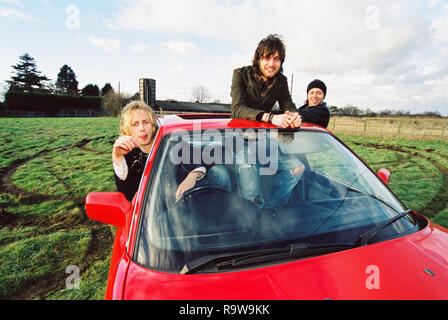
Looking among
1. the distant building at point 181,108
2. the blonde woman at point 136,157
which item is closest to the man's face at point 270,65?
the blonde woman at point 136,157

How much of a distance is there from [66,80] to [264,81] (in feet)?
243

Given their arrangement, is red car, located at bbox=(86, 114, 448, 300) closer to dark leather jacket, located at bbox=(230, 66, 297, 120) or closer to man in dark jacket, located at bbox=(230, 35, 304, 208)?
man in dark jacket, located at bbox=(230, 35, 304, 208)

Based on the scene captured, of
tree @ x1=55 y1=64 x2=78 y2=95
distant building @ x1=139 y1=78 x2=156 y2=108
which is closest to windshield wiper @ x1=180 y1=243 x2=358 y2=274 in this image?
distant building @ x1=139 y1=78 x2=156 y2=108

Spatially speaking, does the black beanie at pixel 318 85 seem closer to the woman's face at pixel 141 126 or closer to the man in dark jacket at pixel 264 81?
the man in dark jacket at pixel 264 81

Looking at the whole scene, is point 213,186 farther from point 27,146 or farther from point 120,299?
point 27,146

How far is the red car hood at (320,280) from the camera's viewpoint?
3.37ft

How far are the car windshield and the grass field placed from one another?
63.5 inches

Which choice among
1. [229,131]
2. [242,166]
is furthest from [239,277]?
[229,131]

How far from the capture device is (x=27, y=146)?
10.3 metres

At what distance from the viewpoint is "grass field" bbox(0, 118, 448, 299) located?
262 centimetres

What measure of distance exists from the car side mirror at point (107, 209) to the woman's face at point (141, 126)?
82cm

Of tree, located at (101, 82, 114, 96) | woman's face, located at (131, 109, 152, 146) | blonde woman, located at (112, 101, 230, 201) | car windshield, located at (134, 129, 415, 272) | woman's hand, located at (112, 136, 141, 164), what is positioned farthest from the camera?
tree, located at (101, 82, 114, 96)
